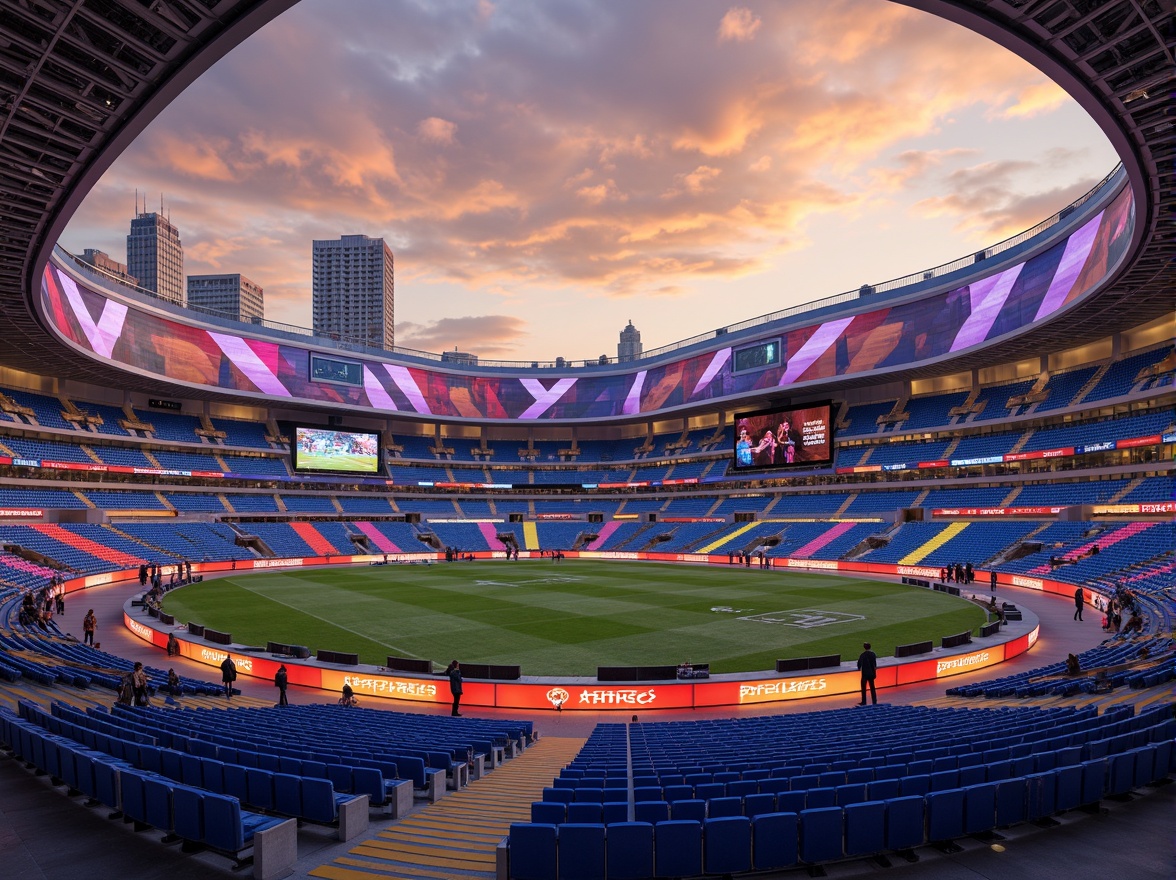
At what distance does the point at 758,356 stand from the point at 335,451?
54.7m

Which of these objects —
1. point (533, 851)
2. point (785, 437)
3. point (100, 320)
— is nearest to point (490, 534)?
point (785, 437)

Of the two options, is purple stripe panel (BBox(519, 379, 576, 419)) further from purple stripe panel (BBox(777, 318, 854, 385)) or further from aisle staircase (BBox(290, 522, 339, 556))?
purple stripe panel (BBox(777, 318, 854, 385))

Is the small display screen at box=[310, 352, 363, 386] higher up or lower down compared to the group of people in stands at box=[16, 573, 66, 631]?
higher up

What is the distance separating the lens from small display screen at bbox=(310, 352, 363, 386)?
83.4 m

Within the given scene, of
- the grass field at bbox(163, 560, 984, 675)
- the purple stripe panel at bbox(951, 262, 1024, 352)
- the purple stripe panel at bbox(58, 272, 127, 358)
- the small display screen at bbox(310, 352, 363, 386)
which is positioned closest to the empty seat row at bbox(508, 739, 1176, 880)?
the grass field at bbox(163, 560, 984, 675)

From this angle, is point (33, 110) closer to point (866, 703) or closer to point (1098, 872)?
point (1098, 872)

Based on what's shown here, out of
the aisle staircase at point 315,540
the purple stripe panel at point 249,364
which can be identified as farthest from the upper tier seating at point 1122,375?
the purple stripe panel at point 249,364

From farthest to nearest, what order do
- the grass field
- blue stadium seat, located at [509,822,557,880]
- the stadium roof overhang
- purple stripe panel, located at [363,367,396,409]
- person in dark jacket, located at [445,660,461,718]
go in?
1. purple stripe panel, located at [363,367,396,409]
2. the grass field
3. person in dark jacket, located at [445,660,461,718]
4. the stadium roof overhang
5. blue stadium seat, located at [509,822,557,880]

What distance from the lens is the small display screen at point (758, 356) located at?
7581cm

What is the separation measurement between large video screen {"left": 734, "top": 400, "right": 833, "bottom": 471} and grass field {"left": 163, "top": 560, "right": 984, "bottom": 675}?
18209 mm

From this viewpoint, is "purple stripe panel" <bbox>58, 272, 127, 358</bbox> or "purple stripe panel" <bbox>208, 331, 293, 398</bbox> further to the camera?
"purple stripe panel" <bbox>208, 331, 293, 398</bbox>

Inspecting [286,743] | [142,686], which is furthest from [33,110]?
[286,743]

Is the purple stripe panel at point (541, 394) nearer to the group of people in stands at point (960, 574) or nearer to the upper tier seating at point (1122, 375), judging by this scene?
the group of people in stands at point (960, 574)

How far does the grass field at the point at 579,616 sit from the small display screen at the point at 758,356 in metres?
29.9
